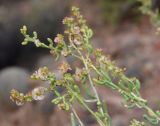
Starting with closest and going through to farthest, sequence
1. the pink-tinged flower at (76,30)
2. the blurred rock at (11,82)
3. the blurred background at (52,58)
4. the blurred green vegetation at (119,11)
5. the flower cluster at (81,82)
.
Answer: the flower cluster at (81,82) → the pink-tinged flower at (76,30) → the blurred background at (52,58) → the blurred rock at (11,82) → the blurred green vegetation at (119,11)

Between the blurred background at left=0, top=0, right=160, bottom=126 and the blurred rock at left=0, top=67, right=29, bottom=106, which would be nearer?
the blurred background at left=0, top=0, right=160, bottom=126

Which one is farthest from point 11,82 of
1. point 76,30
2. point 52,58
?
point 76,30

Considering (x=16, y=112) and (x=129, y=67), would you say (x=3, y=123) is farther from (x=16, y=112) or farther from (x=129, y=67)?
(x=129, y=67)

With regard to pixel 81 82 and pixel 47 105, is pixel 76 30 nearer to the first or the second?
pixel 81 82

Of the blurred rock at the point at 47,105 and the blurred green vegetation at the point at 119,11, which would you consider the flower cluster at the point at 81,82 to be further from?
the blurred green vegetation at the point at 119,11

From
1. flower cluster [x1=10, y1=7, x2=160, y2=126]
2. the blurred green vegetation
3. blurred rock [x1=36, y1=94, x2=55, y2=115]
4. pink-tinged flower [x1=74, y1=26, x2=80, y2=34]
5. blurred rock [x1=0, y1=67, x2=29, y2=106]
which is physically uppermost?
the blurred green vegetation

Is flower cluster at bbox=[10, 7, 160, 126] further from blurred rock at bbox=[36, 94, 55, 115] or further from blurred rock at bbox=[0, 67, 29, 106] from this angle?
blurred rock at bbox=[0, 67, 29, 106]

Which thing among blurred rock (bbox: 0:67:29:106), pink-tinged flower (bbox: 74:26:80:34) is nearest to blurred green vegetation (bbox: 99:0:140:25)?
blurred rock (bbox: 0:67:29:106)

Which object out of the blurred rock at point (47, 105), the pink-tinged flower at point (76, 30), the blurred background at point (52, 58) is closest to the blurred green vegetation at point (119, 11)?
the blurred background at point (52, 58)
